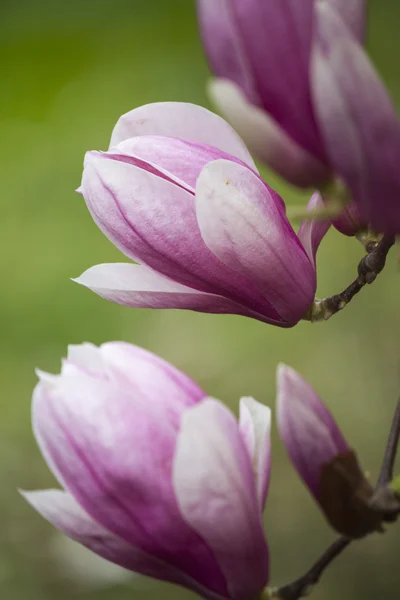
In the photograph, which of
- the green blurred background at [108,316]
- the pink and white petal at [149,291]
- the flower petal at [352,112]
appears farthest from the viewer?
the green blurred background at [108,316]

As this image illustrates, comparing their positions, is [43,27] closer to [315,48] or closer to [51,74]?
[51,74]

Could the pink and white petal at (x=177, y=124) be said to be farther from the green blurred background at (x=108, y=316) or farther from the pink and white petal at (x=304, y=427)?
the green blurred background at (x=108, y=316)

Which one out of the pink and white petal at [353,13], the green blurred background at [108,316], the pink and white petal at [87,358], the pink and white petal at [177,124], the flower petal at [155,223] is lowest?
the green blurred background at [108,316]

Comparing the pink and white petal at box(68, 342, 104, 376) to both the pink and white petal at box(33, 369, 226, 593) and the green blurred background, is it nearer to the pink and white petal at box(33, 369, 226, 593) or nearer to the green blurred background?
the pink and white petal at box(33, 369, 226, 593)

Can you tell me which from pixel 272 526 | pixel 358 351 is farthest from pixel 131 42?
pixel 272 526

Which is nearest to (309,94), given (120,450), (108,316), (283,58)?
(283,58)

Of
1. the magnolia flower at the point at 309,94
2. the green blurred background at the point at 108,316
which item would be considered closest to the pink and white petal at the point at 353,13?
the magnolia flower at the point at 309,94
